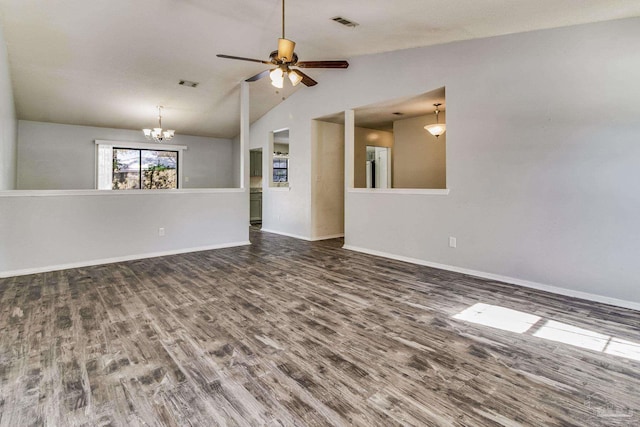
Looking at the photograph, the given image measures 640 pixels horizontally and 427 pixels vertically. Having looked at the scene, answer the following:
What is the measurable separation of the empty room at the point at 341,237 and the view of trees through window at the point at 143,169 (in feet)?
4.30

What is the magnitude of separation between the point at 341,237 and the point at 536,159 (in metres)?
4.13

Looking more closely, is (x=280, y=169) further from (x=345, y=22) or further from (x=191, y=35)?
(x=345, y=22)

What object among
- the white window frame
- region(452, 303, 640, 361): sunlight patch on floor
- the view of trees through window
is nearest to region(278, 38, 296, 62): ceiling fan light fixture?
region(452, 303, 640, 361): sunlight patch on floor

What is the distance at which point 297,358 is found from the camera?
→ 2.09m

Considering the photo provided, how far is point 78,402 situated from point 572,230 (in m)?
4.30

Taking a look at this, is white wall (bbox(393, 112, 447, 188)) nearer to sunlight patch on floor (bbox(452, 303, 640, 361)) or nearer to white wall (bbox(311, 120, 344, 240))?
white wall (bbox(311, 120, 344, 240))

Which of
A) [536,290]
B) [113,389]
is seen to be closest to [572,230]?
[536,290]

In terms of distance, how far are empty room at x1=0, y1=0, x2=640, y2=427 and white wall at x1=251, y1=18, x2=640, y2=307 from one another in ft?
0.07

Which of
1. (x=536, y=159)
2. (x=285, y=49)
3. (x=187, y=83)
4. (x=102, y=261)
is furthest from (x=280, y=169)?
(x=536, y=159)

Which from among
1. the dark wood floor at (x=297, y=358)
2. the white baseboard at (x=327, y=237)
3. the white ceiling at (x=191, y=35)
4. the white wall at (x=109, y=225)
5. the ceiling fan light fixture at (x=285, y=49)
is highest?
the white ceiling at (x=191, y=35)

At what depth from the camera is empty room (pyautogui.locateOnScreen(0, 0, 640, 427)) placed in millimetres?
1781

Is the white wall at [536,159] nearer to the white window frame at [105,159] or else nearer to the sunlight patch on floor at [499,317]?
the sunlight patch on floor at [499,317]

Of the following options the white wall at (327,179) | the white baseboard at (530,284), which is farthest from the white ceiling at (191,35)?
the white baseboard at (530,284)

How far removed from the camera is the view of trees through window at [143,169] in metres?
8.03
